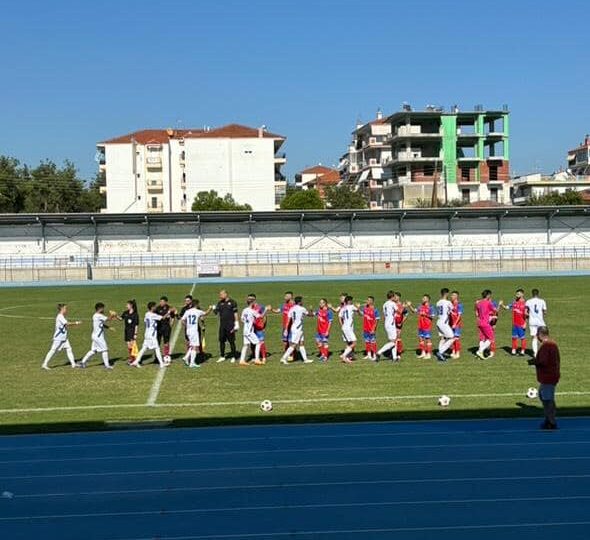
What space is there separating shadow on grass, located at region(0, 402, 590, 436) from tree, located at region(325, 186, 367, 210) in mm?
69509

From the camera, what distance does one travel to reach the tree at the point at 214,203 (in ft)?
244

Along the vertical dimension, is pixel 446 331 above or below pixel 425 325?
below

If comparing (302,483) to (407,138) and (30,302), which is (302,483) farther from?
(407,138)

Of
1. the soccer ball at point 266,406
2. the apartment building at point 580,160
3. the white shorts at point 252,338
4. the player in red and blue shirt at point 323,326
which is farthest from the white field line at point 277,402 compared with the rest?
the apartment building at point 580,160

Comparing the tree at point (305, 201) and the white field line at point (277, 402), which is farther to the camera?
the tree at point (305, 201)

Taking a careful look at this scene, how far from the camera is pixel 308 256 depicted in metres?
60.6

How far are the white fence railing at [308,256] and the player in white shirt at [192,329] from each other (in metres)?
40.6

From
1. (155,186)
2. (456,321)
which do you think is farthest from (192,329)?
(155,186)

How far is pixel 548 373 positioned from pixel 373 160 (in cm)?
8390

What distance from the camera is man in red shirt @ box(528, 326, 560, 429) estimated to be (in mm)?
11891

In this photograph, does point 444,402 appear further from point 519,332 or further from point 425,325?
point 519,332

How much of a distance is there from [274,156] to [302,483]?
74.6 metres

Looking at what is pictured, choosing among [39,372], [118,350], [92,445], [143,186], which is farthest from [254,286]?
[143,186]

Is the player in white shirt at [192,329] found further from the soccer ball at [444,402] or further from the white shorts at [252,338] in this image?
the soccer ball at [444,402]
